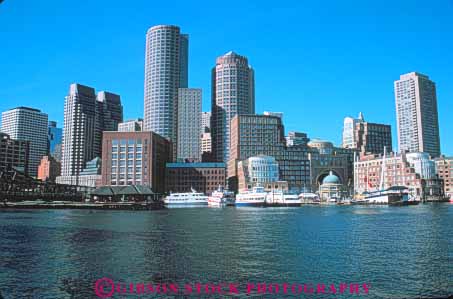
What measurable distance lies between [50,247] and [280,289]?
120 feet

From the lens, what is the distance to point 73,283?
130ft

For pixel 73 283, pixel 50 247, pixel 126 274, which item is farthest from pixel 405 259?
pixel 50 247

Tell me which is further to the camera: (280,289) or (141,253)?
(141,253)

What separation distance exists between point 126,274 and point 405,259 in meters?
30.3

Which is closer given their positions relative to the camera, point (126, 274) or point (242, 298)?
point (242, 298)

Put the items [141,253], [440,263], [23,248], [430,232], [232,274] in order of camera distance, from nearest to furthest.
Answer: [232,274] → [440,263] → [141,253] → [23,248] → [430,232]

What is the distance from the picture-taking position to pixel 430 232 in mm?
80875

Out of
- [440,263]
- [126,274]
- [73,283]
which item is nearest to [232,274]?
[126,274]

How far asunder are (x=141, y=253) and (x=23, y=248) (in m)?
16.9

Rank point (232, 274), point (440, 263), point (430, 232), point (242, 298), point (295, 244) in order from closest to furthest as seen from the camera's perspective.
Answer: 1. point (242, 298)
2. point (232, 274)
3. point (440, 263)
4. point (295, 244)
5. point (430, 232)

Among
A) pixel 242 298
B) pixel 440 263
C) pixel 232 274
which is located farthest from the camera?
pixel 440 263

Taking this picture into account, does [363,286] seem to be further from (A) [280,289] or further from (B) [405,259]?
(B) [405,259]

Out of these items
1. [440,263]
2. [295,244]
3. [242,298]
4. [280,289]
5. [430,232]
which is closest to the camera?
[242,298]

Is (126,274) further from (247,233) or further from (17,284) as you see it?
(247,233)
